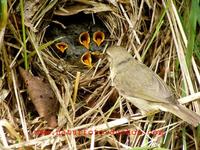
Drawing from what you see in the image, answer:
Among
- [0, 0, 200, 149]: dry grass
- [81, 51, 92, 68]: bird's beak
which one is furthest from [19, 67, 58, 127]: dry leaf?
[81, 51, 92, 68]: bird's beak

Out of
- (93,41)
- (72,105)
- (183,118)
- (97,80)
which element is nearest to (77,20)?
(93,41)

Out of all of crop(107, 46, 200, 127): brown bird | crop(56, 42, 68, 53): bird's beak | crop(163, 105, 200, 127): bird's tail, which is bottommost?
crop(163, 105, 200, 127): bird's tail

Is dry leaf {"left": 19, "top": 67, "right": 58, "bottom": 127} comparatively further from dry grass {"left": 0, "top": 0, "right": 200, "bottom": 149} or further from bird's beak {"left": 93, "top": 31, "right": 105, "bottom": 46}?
bird's beak {"left": 93, "top": 31, "right": 105, "bottom": 46}

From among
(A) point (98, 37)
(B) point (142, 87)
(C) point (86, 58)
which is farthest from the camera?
(A) point (98, 37)

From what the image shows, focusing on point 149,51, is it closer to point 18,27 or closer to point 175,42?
point 175,42

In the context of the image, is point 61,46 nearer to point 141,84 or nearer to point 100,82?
point 100,82

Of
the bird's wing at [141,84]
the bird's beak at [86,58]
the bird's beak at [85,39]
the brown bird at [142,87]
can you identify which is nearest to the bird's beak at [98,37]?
the bird's beak at [85,39]

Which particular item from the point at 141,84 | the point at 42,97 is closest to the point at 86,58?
the point at 42,97
